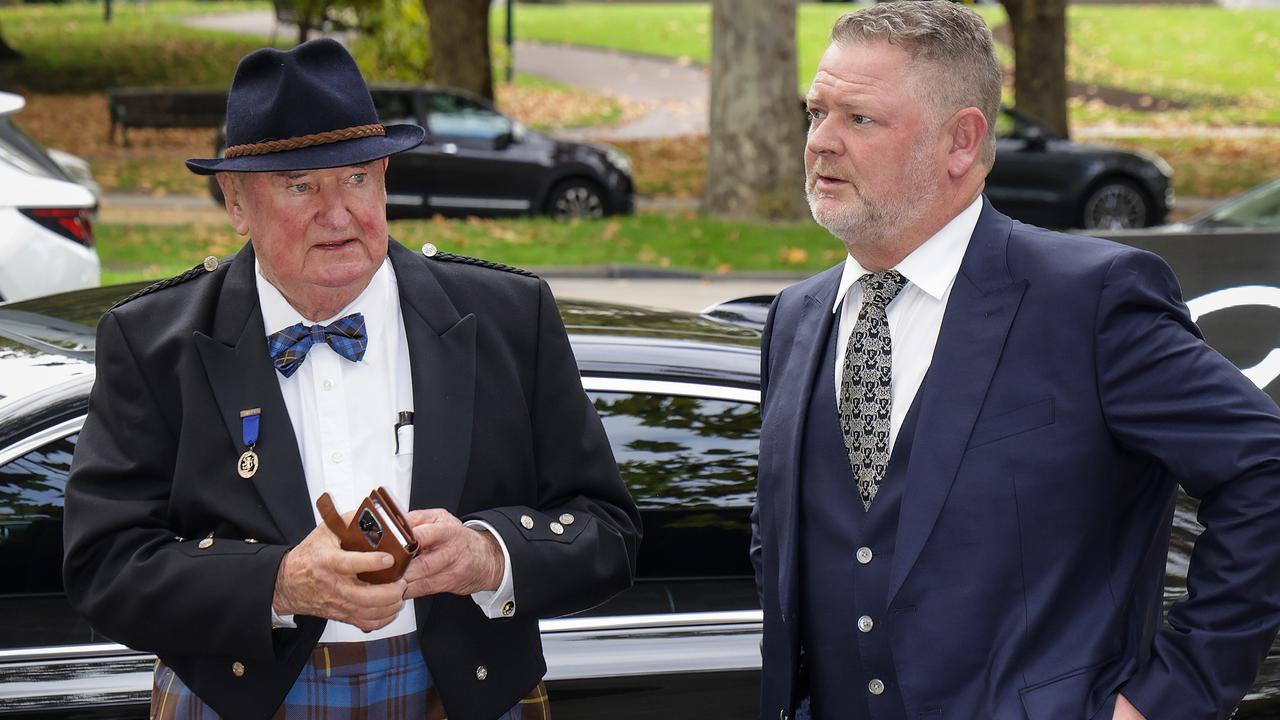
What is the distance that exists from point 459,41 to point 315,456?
19.8m

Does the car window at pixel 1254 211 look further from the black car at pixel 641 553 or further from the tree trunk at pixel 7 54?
the tree trunk at pixel 7 54

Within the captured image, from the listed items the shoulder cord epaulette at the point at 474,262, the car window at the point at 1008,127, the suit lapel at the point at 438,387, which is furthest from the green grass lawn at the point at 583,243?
the suit lapel at the point at 438,387

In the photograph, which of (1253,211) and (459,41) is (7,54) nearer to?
(459,41)

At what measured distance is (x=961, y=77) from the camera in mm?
2547

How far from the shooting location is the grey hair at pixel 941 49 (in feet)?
8.31

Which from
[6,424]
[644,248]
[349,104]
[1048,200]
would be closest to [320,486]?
[349,104]

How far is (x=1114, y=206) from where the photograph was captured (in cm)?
1802

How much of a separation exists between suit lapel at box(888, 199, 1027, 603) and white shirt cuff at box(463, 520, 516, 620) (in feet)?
2.06

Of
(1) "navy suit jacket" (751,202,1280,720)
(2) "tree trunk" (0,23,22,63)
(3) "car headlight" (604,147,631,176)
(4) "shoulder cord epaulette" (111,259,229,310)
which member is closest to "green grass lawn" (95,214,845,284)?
(3) "car headlight" (604,147,631,176)

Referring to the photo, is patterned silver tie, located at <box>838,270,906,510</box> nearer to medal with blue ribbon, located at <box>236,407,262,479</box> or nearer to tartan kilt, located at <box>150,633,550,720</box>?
tartan kilt, located at <box>150,633,550,720</box>

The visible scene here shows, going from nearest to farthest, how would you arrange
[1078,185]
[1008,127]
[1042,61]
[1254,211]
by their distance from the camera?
[1254,211] < [1078,185] < [1008,127] < [1042,61]

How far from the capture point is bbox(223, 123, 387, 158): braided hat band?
2525mm

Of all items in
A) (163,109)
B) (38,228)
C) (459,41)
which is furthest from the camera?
(163,109)

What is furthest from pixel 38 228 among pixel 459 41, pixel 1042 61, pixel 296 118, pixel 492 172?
pixel 1042 61
